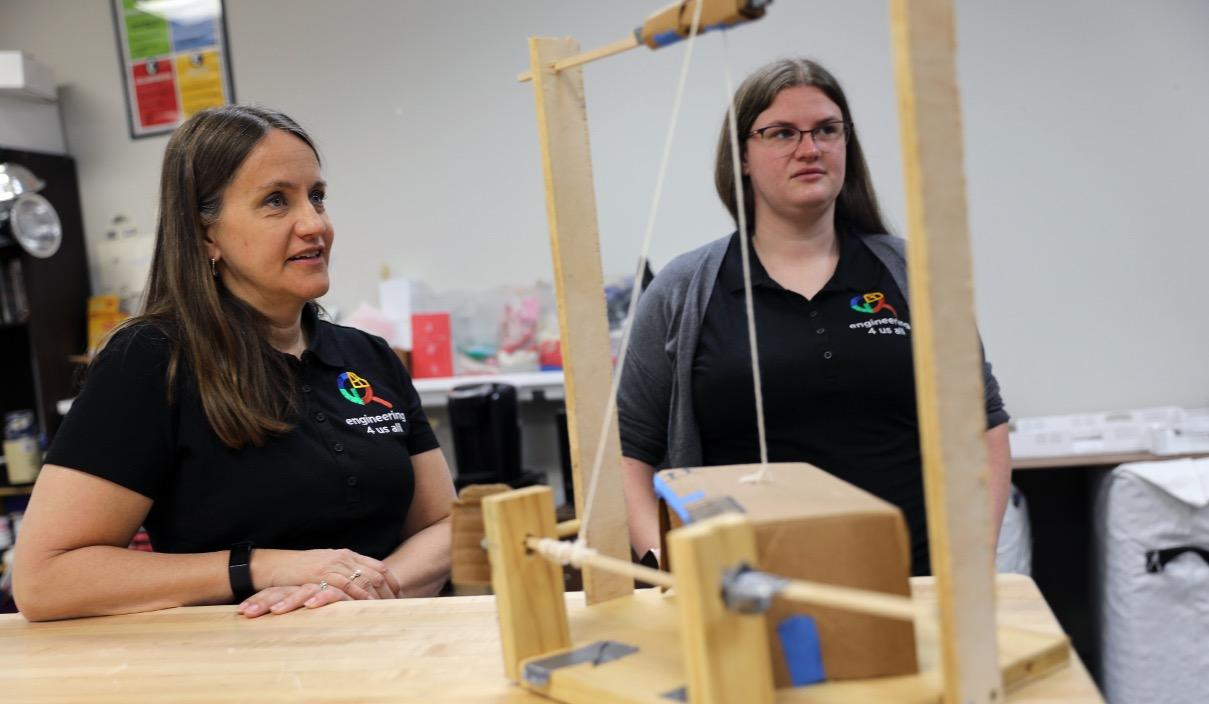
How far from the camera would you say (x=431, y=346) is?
3.61 meters

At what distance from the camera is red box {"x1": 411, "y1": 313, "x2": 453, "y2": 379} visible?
360 centimetres

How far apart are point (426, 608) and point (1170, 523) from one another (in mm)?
2003

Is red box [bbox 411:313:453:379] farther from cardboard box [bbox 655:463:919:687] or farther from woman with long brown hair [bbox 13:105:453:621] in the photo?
cardboard box [bbox 655:463:919:687]

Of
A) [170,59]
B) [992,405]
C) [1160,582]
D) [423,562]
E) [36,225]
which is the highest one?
[170,59]

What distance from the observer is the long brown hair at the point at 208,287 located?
1410 millimetres

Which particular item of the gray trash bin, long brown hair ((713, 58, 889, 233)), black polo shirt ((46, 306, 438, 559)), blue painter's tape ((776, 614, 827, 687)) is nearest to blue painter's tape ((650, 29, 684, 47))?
blue painter's tape ((776, 614, 827, 687))

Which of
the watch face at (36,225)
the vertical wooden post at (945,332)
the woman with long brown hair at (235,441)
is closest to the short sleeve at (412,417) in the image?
the woman with long brown hair at (235,441)

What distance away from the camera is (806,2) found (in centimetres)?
330

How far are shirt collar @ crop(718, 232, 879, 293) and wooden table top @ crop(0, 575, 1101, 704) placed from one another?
675 millimetres

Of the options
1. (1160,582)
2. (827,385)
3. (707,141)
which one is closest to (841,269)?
(827,385)

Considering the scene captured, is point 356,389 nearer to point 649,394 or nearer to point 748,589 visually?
point 649,394

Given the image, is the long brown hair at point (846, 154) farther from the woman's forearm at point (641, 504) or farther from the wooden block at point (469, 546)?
the wooden block at point (469, 546)

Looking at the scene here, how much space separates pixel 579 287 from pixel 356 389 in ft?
2.29

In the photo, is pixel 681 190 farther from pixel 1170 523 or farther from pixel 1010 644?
pixel 1010 644
